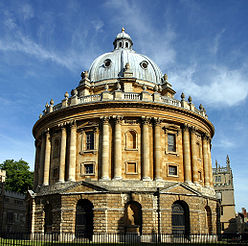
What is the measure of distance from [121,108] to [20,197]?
3288 cm

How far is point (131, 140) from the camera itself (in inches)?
1422

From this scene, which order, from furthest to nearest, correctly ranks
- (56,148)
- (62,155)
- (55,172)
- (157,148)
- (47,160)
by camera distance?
(56,148)
(47,160)
(55,172)
(62,155)
(157,148)

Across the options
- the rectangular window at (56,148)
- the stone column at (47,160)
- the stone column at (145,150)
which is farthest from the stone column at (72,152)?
the stone column at (145,150)

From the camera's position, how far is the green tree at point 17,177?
2500 inches

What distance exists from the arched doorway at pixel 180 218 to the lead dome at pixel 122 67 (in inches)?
735

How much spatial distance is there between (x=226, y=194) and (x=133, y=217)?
4750 cm

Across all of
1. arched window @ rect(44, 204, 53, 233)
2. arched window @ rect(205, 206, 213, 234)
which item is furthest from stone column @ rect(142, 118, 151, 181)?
arched window @ rect(44, 204, 53, 233)

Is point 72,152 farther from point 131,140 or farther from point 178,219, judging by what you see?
point 178,219

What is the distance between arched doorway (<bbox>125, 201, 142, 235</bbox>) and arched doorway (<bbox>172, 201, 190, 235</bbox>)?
3497 millimetres

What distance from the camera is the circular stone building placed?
32.3 m

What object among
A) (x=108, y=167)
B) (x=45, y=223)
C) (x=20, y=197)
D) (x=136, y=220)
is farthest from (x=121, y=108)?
(x=20, y=197)

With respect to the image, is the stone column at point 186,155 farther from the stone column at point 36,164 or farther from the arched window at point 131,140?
the stone column at point 36,164

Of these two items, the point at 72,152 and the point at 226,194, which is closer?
the point at 72,152

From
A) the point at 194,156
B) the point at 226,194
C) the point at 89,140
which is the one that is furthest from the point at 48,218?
the point at 226,194
